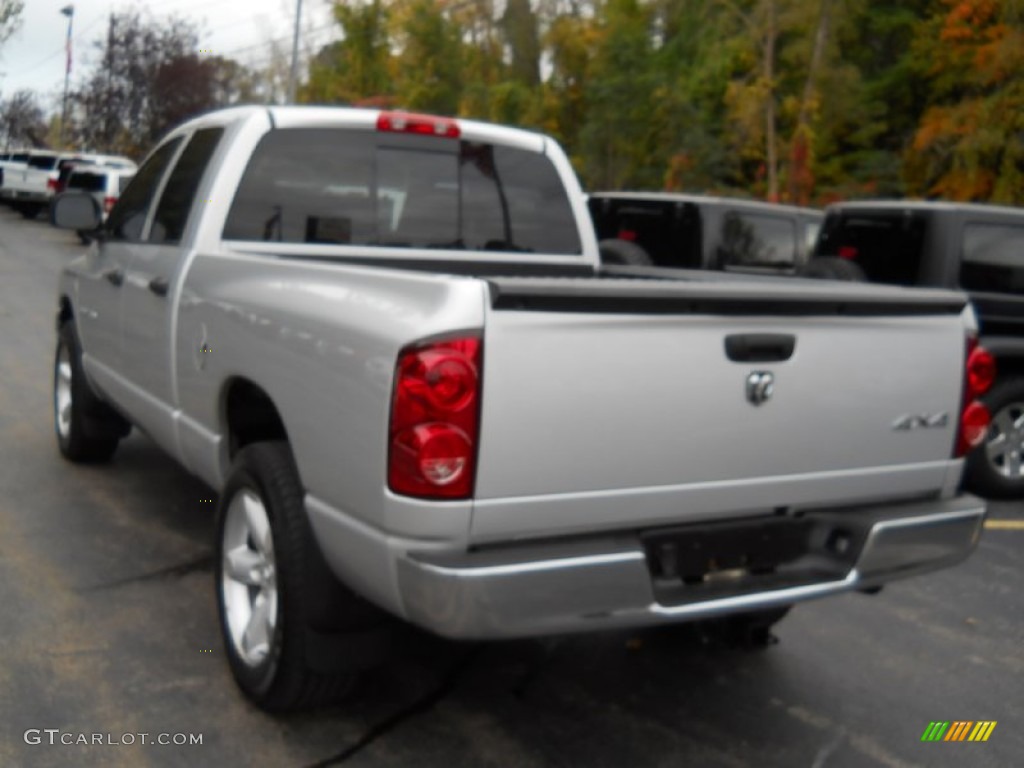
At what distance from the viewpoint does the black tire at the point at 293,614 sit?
363 cm

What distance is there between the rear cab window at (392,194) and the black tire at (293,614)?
123cm

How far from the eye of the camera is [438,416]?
10.1 feet

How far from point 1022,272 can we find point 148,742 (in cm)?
643

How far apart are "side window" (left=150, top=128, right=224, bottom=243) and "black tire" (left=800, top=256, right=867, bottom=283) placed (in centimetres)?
443

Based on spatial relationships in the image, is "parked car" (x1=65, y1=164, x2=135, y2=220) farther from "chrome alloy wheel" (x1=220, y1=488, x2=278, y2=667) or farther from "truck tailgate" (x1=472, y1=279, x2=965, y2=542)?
"truck tailgate" (x1=472, y1=279, x2=965, y2=542)

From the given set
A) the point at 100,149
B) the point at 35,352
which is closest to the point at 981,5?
the point at 35,352

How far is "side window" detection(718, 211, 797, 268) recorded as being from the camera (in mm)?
11711

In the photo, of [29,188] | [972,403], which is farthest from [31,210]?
[972,403]

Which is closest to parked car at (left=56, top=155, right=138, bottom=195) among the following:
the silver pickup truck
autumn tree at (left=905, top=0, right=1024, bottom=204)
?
autumn tree at (left=905, top=0, right=1024, bottom=204)

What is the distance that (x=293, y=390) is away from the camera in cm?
369

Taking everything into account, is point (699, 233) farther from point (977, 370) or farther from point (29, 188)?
point (29, 188)

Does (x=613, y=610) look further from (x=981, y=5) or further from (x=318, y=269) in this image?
(x=981, y=5)

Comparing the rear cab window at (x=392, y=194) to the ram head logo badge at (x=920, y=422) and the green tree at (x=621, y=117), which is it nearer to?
the ram head logo badge at (x=920, y=422)

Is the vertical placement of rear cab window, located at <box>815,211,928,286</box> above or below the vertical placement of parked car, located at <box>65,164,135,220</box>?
above
